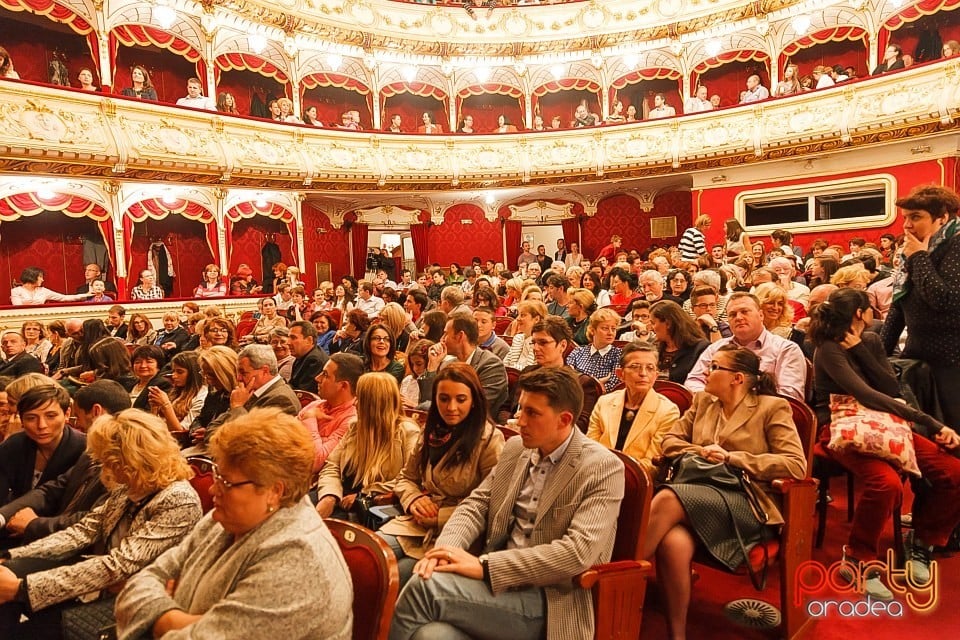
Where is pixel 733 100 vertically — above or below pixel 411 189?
above

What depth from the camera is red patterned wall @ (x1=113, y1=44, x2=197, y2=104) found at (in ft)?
37.3

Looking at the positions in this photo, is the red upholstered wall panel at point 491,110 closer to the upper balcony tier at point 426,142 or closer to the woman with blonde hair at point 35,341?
the upper balcony tier at point 426,142

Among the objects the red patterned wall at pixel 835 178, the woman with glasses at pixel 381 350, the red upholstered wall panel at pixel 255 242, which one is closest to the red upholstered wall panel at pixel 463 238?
the red upholstered wall panel at pixel 255 242

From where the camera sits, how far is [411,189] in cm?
1301

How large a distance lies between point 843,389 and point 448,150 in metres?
11.2

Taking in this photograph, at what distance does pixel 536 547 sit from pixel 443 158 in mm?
11889

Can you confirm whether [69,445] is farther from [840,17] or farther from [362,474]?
[840,17]

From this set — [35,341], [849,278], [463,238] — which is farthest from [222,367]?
[463,238]

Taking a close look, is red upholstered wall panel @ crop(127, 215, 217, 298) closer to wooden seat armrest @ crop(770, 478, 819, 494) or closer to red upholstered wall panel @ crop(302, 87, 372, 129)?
red upholstered wall panel @ crop(302, 87, 372, 129)

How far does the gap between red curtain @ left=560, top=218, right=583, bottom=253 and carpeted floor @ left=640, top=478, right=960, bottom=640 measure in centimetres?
1231

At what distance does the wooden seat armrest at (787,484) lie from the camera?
7.30ft

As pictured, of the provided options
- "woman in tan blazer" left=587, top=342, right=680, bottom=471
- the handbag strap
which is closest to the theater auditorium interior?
"woman in tan blazer" left=587, top=342, right=680, bottom=471

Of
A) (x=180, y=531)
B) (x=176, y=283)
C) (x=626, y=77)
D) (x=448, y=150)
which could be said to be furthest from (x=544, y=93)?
(x=180, y=531)

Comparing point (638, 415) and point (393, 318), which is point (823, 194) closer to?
point (393, 318)
